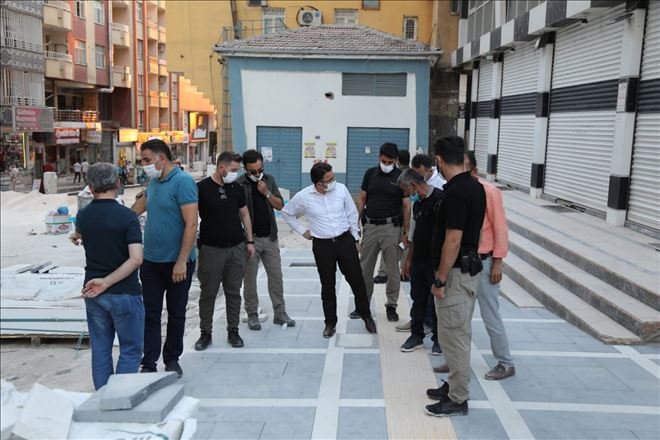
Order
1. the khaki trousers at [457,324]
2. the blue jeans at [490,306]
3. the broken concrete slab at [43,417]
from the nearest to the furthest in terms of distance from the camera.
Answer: the broken concrete slab at [43,417]
the khaki trousers at [457,324]
the blue jeans at [490,306]

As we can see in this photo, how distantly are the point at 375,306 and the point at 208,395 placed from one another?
3.20 m

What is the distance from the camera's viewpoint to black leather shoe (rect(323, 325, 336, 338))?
6152 millimetres

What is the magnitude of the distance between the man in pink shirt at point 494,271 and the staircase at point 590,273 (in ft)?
5.10

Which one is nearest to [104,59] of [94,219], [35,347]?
[35,347]

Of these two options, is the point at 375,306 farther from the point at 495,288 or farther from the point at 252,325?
the point at 495,288

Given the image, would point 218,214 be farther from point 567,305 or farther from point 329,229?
point 567,305

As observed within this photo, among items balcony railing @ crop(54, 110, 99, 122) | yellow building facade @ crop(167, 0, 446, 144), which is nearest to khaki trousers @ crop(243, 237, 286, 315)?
yellow building facade @ crop(167, 0, 446, 144)

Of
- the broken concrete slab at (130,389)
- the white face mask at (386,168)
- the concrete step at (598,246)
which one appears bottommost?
the concrete step at (598,246)

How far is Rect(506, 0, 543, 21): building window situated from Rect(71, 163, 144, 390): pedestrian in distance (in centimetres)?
1303

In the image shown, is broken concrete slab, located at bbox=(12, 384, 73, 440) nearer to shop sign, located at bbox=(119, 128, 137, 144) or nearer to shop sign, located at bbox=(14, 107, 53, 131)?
shop sign, located at bbox=(14, 107, 53, 131)

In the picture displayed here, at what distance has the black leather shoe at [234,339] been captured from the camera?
19.1ft

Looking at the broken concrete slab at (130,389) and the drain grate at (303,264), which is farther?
the drain grate at (303,264)

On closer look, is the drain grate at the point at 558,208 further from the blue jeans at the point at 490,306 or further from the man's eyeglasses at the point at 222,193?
the man's eyeglasses at the point at 222,193

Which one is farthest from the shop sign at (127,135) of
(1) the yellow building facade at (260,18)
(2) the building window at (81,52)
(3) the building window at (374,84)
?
(3) the building window at (374,84)
